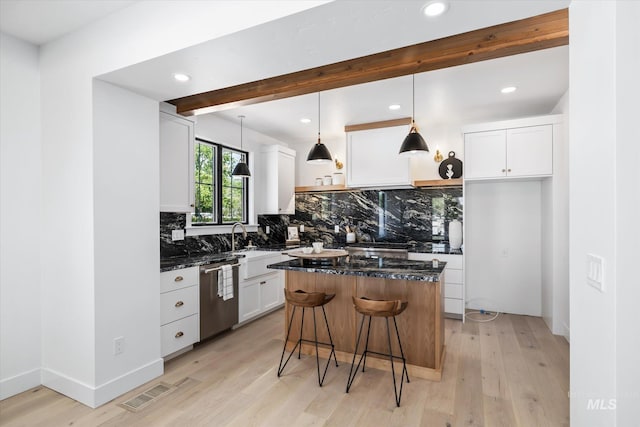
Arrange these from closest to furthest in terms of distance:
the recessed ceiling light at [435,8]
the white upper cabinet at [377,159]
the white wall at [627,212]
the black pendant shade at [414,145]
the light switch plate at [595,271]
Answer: the white wall at [627,212]
the light switch plate at [595,271]
the recessed ceiling light at [435,8]
the black pendant shade at [414,145]
the white upper cabinet at [377,159]

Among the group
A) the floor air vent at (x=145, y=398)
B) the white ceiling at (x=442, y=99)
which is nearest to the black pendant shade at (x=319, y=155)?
the white ceiling at (x=442, y=99)

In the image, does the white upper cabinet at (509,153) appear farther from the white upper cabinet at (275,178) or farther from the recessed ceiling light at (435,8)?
the recessed ceiling light at (435,8)

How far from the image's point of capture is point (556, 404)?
2309 millimetres

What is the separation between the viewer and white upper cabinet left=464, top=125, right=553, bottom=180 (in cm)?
377

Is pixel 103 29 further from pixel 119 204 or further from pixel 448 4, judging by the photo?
pixel 448 4

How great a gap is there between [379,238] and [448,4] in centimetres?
388

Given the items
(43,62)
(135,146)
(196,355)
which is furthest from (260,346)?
(43,62)

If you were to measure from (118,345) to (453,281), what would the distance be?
145 inches

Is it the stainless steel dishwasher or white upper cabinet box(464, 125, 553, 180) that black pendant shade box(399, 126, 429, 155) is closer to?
white upper cabinet box(464, 125, 553, 180)

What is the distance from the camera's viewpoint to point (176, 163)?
335 centimetres

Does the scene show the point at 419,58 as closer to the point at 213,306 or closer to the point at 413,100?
the point at 413,100

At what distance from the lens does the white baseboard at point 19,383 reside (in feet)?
8.04

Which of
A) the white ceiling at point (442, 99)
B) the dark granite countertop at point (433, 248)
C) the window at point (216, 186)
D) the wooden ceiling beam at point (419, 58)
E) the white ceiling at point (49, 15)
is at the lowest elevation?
the dark granite countertop at point (433, 248)

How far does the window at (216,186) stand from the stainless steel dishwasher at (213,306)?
0.91 meters
